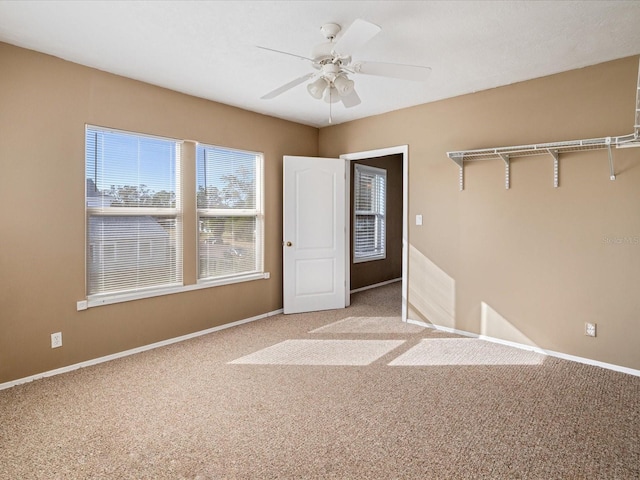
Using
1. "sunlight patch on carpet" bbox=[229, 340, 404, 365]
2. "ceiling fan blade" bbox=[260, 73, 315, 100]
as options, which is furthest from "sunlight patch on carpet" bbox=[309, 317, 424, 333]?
"ceiling fan blade" bbox=[260, 73, 315, 100]

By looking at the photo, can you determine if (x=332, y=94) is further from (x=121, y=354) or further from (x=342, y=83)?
(x=121, y=354)

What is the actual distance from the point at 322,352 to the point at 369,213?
3612 mm

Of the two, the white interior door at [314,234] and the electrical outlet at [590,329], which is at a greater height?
the white interior door at [314,234]

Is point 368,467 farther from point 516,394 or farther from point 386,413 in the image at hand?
point 516,394

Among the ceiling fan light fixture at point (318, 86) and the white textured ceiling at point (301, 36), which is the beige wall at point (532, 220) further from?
the ceiling fan light fixture at point (318, 86)

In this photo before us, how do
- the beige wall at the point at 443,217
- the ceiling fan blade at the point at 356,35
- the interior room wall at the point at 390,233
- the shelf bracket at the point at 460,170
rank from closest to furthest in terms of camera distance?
the ceiling fan blade at the point at 356,35
the beige wall at the point at 443,217
the shelf bracket at the point at 460,170
the interior room wall at the point at 390,233

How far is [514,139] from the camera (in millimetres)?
3604

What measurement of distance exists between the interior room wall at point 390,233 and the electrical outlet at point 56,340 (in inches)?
175

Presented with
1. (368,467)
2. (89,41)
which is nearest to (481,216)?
(368,467)

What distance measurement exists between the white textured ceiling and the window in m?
2.92

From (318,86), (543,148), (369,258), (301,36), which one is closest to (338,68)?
(318,86)

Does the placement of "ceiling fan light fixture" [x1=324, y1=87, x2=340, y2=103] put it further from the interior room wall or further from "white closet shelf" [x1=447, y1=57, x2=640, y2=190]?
the interior room wall

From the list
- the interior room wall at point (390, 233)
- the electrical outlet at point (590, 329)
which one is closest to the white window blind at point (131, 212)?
the interior room wall at point (390, 233)

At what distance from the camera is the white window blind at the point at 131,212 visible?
330 cm
